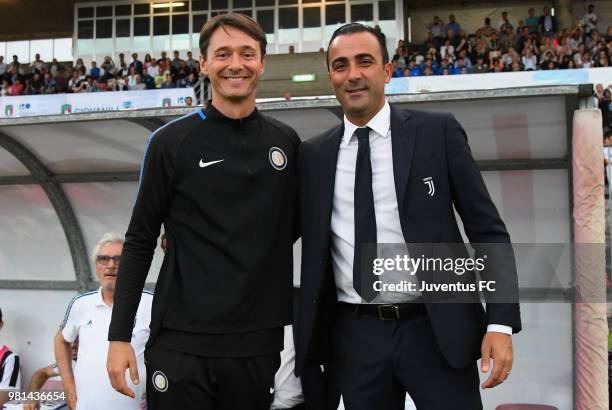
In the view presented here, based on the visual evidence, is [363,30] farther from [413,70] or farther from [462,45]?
[462,45]

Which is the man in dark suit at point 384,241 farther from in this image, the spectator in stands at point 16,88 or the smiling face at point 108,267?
the spectator in stands at point 16,88

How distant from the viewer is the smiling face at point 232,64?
232 cm

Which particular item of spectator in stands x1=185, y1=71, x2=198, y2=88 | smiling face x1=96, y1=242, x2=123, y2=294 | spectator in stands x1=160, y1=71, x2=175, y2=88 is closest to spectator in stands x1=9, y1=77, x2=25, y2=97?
spectator in stands x1=160, y1=71, x2=175, y2=88

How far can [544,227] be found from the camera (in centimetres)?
500

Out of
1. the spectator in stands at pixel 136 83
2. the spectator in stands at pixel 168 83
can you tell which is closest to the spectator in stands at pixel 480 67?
the spectator in stands at pixel 168 83

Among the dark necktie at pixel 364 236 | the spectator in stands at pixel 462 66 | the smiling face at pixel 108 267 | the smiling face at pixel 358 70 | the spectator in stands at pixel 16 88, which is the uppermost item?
the spectator in stands at pixel 16 88

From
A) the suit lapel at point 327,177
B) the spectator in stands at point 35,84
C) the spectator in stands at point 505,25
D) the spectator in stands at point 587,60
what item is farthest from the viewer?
the spectator in stands at point 35,84

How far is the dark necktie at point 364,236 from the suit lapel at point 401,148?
0.10m

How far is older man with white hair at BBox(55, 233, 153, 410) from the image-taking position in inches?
143

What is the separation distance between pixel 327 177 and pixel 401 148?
303mm

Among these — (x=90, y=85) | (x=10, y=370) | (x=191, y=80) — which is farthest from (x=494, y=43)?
(x=10, y=370)

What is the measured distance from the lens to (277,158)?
2389 millimetres

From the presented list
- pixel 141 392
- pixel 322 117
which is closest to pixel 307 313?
pixel 141 392

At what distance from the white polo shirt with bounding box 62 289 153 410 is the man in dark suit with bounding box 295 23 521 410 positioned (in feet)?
5.26
